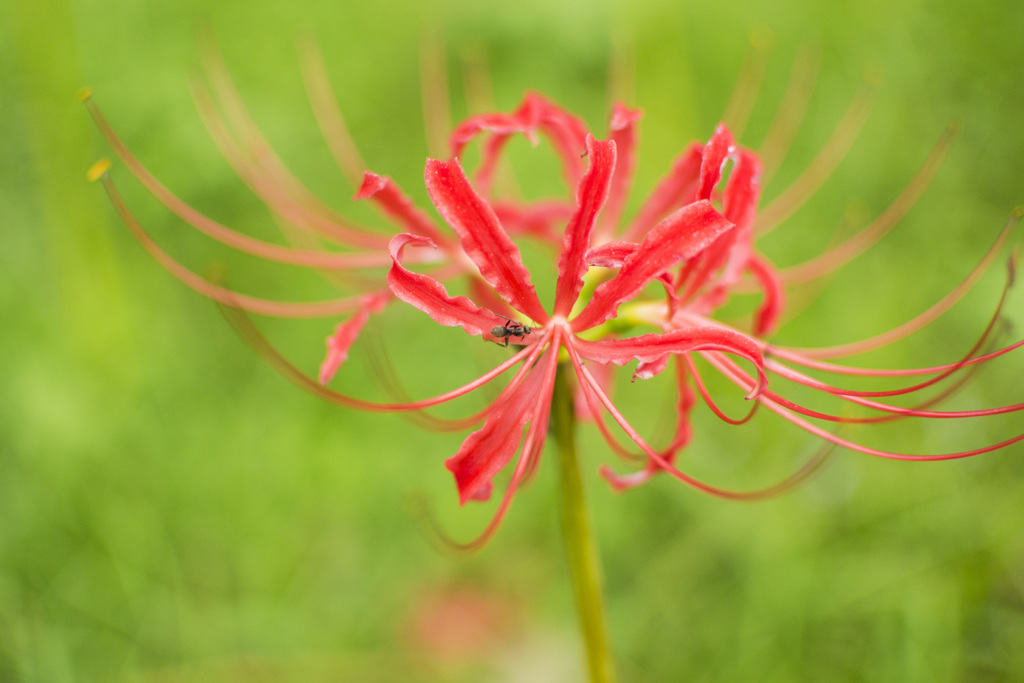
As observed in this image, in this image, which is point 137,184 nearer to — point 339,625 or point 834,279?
point 339,625

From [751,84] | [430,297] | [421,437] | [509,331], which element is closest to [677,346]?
[509,331]

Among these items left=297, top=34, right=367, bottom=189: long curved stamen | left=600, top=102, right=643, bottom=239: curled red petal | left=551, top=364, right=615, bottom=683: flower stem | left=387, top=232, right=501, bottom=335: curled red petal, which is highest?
left=297, top=34, right=367, bottom=189: long curved stamen

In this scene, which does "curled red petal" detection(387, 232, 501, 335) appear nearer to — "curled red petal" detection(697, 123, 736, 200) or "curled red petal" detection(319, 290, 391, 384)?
"curled red petal" detection(319, 290, 391, 384)

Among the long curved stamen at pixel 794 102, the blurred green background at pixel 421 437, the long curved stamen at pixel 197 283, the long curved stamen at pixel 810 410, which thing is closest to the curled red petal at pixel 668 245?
the long curved stamen at pixel 810 410

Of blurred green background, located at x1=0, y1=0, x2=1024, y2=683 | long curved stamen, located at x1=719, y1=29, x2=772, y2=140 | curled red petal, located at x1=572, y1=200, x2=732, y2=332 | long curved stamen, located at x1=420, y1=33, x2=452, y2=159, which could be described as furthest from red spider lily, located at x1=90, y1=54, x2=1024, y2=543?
long curved stamen, located at x1=719, y1=29, x2=772, y2=140

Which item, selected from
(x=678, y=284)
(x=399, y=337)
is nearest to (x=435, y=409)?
(x=399, y=337)
